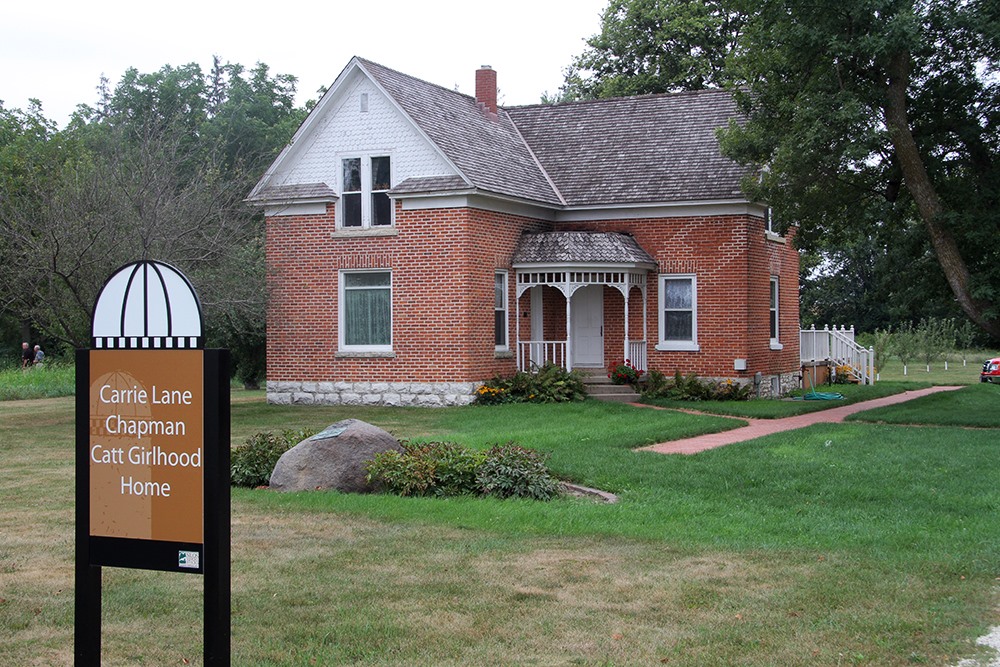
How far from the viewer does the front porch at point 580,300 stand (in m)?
25.6

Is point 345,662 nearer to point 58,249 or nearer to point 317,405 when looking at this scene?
point 58,249

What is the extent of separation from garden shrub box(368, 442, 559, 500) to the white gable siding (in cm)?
1273

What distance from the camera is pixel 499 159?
2697 centimetres

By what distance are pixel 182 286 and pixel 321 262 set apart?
2062 cm

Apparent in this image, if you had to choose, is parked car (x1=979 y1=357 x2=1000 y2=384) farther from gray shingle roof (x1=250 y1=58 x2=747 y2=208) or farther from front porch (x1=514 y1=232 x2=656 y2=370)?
front porch (x1=514 y1=232 x2=656 y2=370)

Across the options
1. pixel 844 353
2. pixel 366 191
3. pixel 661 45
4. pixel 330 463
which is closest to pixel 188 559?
pixel 330 463

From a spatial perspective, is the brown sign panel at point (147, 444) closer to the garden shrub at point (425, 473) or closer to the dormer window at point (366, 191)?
the garden shrub at point (425, 473)

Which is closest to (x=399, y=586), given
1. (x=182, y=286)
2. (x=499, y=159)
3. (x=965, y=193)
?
(x=182, y=286)

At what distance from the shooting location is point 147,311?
566 centimetres

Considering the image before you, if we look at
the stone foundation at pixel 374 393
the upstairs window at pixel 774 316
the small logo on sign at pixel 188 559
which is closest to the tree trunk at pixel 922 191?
the upstairs window at pixel 774 316

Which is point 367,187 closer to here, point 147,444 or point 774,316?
point 774,316

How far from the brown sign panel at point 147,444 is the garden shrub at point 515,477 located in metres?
6.59

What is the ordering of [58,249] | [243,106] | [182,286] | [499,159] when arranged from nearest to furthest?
1. [182,286]
2. [58,249]
3. [499,159]
4. [243,106]

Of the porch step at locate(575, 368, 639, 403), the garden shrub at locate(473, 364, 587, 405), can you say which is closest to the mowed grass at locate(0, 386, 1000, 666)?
the garden shrub at locate(473, 364, 587, 405)
